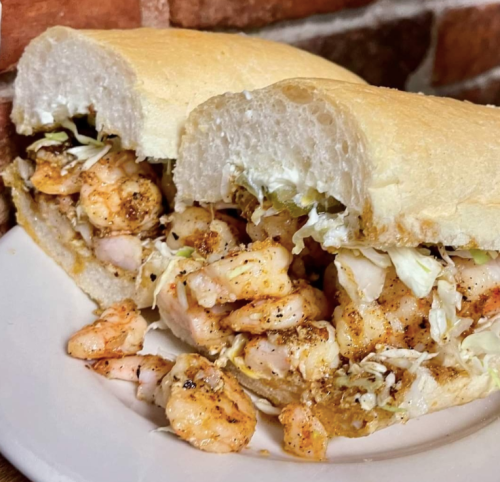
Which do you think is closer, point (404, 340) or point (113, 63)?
point (404, 340)

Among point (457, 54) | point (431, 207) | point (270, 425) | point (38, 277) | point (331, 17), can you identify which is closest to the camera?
point (431, 207)

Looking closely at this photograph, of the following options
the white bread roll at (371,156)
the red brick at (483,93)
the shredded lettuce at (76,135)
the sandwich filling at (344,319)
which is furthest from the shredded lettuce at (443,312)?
the red brick at (483,93)

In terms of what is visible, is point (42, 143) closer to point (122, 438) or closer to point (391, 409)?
point (122, 438)

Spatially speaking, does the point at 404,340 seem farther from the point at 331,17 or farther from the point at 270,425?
the point at 331,17

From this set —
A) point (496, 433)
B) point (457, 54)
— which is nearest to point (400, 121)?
point (496, 433)

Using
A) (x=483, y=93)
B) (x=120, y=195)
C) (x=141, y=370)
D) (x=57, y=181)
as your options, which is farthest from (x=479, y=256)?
(x=483, y=93)
